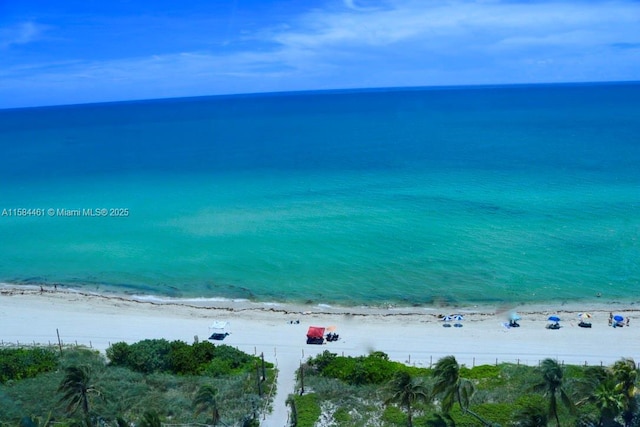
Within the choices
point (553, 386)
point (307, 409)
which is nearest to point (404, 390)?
point (307, 409)

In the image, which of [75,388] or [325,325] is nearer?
[75,388]

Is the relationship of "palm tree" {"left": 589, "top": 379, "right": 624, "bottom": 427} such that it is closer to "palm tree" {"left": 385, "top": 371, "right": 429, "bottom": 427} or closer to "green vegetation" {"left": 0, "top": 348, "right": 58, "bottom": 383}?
"palm tree" {"left": 385, "top": 371, "right": 429, "bottom": 427}

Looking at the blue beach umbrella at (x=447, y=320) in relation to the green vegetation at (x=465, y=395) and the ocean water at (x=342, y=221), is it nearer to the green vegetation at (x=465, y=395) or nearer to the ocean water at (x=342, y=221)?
the ocean water at (x=342, y=221)

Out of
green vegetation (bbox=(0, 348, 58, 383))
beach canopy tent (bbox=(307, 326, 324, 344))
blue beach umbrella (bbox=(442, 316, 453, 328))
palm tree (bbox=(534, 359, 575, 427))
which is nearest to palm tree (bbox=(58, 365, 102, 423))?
green vegetation (bbox=(0, 348, 58, 383))

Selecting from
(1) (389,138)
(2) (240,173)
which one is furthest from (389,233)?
(1) (389,138)

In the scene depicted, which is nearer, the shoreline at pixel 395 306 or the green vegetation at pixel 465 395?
the green vegetation at pixel 465 395

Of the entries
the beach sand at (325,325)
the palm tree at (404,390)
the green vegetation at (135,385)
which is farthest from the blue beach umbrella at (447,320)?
the palm tree at (404,390)

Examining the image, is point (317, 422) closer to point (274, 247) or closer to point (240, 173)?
point (274, 247)

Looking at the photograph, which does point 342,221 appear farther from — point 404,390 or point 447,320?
point 404,390
